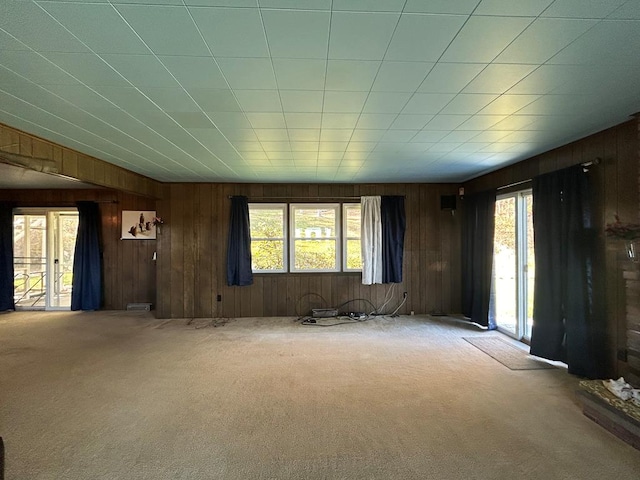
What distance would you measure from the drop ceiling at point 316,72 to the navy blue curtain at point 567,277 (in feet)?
1.88

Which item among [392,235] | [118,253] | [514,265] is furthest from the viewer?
[118,253]

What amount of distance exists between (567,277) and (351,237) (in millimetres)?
3192

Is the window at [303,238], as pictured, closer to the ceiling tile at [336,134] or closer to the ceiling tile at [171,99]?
the ceiling tile at [336,134]

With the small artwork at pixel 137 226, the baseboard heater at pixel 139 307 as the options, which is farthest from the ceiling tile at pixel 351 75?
the baseboard heater at pixel 139 307

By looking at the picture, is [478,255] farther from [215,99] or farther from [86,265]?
[86,265]

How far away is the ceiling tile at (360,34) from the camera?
1.38 meters

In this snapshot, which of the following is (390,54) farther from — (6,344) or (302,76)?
(6,344)

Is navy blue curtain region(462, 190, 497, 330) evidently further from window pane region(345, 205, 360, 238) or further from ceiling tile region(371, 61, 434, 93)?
ceiling tile region(371, 61, 434, 93)

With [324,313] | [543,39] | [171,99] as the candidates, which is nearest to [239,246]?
[324,313]

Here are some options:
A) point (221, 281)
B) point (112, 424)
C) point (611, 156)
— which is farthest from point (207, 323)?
point (611, 156)

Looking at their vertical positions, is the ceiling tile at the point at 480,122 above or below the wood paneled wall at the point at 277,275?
above

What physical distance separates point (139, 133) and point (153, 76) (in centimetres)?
121

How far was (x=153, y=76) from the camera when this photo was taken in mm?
1862

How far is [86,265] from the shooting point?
18.6ft
